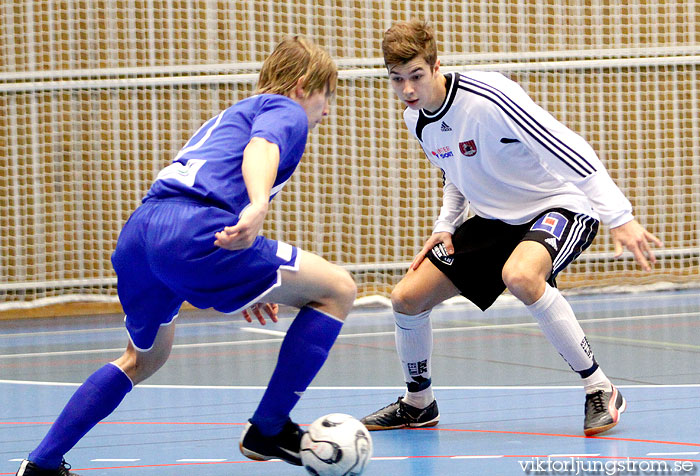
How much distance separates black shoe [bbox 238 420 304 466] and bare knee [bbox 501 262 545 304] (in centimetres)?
106

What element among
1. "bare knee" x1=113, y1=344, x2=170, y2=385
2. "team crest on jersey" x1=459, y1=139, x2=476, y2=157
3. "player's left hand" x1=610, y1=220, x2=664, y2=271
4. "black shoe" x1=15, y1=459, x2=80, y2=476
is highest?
"team crest on jersey" x1=459, y1=139, x2=476, y2=157

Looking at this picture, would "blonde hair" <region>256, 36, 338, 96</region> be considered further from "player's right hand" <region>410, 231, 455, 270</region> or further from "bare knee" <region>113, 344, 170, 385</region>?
"player's right hand" <region>410, 231, 455, 270</region>

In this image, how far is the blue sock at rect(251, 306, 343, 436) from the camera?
307 centimetres

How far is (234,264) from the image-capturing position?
9.62 ft

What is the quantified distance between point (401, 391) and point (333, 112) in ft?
18.3

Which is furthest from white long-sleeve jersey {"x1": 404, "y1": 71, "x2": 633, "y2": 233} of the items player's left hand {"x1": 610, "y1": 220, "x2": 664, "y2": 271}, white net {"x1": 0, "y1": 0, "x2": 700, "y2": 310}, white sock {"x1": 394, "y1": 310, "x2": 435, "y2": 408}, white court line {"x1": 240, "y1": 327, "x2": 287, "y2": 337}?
white net {"x1": 0, "y1": 0, "x2": 700, "y2": 310}

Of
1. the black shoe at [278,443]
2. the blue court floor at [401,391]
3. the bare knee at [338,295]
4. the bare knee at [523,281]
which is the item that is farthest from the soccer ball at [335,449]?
the bare knee at [523,281]

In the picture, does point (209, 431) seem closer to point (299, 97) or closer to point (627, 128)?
point (299, 97)

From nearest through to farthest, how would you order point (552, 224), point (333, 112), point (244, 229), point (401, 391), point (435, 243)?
point (244, 229)
point (552, 224)
point (435, 243)
point (401, 391)
point (333, 112)

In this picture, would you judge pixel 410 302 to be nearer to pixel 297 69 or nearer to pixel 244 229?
pixel 297 69

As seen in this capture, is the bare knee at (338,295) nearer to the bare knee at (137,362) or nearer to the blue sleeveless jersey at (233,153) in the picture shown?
the blue sleeveless jersey at (233,153)

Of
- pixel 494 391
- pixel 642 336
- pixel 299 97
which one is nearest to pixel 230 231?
pixel 299 97

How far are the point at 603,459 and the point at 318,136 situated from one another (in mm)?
7172

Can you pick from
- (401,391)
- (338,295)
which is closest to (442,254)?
(401,391)
